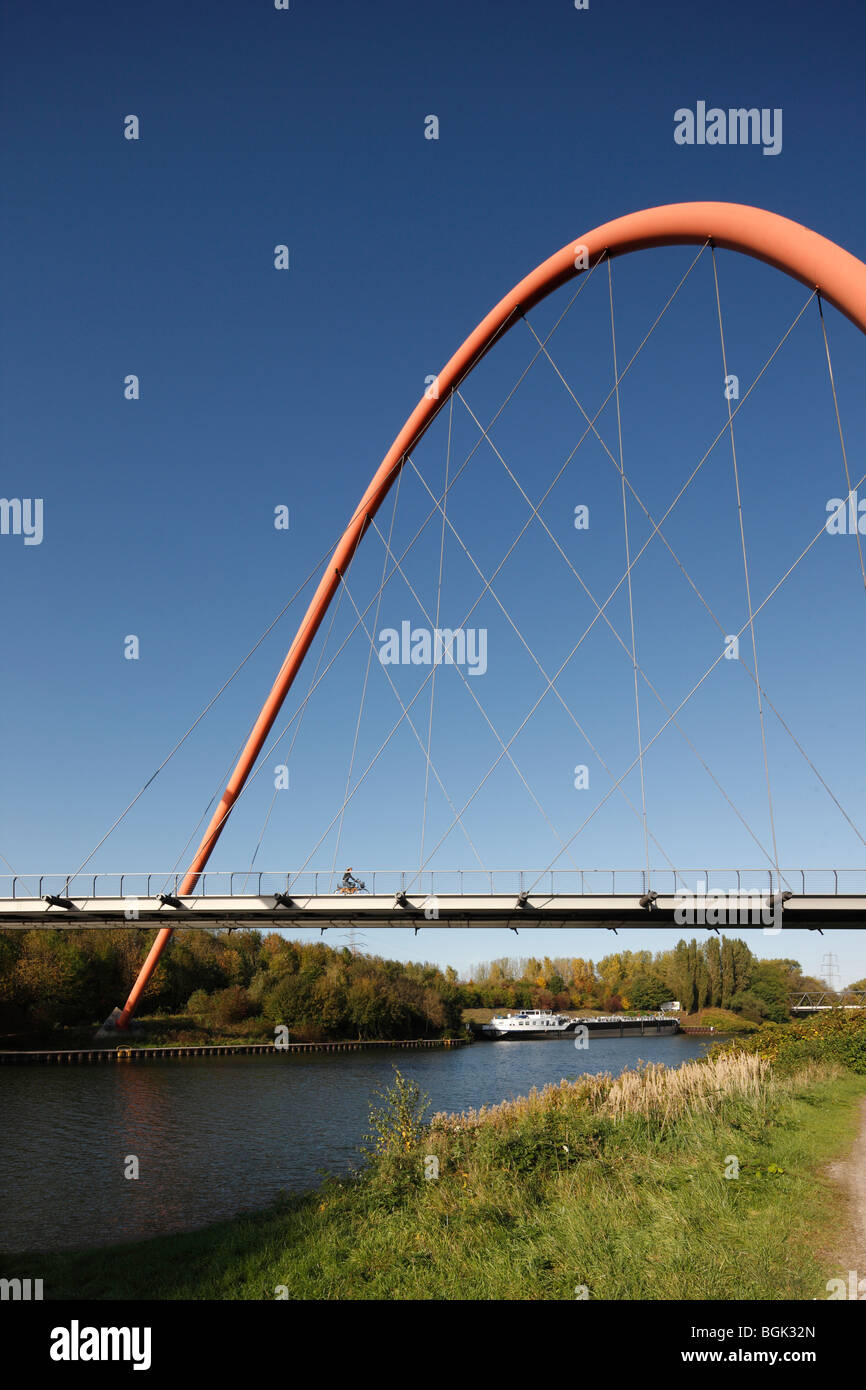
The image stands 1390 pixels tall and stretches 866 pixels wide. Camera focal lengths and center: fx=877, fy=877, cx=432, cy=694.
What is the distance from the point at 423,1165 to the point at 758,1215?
250 inches

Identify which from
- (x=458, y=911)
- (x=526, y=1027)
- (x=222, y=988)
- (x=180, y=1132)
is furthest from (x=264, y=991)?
(x=458, y=911)

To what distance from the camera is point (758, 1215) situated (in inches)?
457

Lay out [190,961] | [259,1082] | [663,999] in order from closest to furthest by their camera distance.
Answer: [259,1082] < [190,961] < [663,999]

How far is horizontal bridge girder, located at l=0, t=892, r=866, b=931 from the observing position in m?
15.3

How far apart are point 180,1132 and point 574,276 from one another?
89.1 feet

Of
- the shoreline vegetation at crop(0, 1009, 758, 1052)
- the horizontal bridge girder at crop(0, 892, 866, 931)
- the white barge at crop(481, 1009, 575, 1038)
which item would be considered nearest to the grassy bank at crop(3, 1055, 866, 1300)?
the horizontal bridge girder at crop(0, 892, 866, 931)

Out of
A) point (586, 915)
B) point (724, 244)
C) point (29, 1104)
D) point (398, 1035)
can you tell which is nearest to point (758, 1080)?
point (586, 915)

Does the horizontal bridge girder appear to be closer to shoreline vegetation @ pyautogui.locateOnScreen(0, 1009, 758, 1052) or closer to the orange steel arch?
the orange steel arch

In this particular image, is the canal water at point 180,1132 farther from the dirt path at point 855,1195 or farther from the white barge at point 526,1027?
the white barge at point 526,1027

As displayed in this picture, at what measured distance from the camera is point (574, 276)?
2336 centimetres

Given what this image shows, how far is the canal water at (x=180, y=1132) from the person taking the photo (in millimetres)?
17375

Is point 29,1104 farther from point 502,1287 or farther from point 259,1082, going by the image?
point 502,1287

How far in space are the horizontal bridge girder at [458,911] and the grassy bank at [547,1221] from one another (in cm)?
368

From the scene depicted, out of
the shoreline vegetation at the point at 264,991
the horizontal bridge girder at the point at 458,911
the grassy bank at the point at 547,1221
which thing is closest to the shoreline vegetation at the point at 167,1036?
the shoreline vegetation at the point at 264,991
